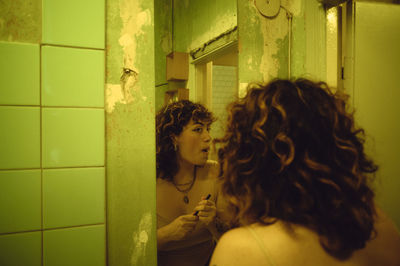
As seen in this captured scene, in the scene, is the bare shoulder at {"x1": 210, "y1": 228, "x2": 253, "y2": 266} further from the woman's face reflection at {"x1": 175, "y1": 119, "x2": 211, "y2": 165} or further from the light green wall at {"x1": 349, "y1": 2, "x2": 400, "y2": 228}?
the light green wall at {"x1": 349, "y1": 2, "x2": 400, "y2": 228}

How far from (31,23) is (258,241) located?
2.85 ft

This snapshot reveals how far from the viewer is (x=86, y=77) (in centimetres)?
85

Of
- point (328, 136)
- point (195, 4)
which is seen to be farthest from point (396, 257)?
point (195, 4)

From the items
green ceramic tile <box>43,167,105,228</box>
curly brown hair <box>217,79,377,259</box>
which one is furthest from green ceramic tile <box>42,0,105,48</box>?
curly brown hair <box>217,79,377,259</box>

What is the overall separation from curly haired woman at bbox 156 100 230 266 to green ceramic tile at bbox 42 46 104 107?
0.58 metres

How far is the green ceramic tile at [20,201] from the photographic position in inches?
30.7

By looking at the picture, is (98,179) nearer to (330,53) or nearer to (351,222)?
(351,222)

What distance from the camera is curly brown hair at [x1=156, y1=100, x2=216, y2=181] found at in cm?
141

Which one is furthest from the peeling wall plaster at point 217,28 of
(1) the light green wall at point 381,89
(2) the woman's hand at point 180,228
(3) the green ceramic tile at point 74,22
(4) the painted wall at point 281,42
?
(2) the woman's hand at point 180,228

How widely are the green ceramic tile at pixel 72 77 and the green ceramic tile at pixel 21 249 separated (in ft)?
1.32

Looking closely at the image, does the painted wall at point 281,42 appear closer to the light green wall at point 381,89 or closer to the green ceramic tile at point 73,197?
the light green wall at point 381,89

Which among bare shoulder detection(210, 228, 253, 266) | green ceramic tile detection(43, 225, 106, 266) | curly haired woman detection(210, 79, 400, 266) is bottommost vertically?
green ceramic tile detection(43, 225, 106, 266)

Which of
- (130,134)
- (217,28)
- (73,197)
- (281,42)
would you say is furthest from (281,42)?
(73,197)

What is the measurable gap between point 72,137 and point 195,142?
691 mm
